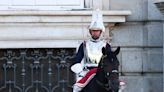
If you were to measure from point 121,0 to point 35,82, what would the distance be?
5.96 ft

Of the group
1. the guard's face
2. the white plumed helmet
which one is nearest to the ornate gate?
the white plumed helmet

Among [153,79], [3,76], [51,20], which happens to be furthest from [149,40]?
[3,76]

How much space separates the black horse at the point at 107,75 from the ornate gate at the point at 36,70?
3.24 meters

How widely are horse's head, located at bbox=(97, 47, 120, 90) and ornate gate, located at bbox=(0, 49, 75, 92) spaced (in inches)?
137

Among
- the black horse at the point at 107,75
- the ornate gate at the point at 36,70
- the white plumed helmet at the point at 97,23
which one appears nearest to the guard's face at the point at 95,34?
the white plumed helmet at the point at 97,23

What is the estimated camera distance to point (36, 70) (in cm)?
1059

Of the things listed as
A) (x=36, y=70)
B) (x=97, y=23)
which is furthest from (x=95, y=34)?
(x=36, y=70)

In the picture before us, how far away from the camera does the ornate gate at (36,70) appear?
415 inches

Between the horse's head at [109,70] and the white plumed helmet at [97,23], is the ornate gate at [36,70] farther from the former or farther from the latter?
the horse's head at [109,70]

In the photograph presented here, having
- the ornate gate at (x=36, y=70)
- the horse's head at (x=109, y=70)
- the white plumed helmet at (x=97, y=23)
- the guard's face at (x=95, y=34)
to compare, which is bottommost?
the ornate gate at (x=36, y=70)

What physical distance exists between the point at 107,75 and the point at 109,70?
5 cm

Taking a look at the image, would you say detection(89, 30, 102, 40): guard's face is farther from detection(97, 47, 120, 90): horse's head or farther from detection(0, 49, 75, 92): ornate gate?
detection(0, 49, 75, 92): ornate gate

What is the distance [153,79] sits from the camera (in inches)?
417

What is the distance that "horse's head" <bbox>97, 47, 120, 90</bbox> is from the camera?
672 centimetres
